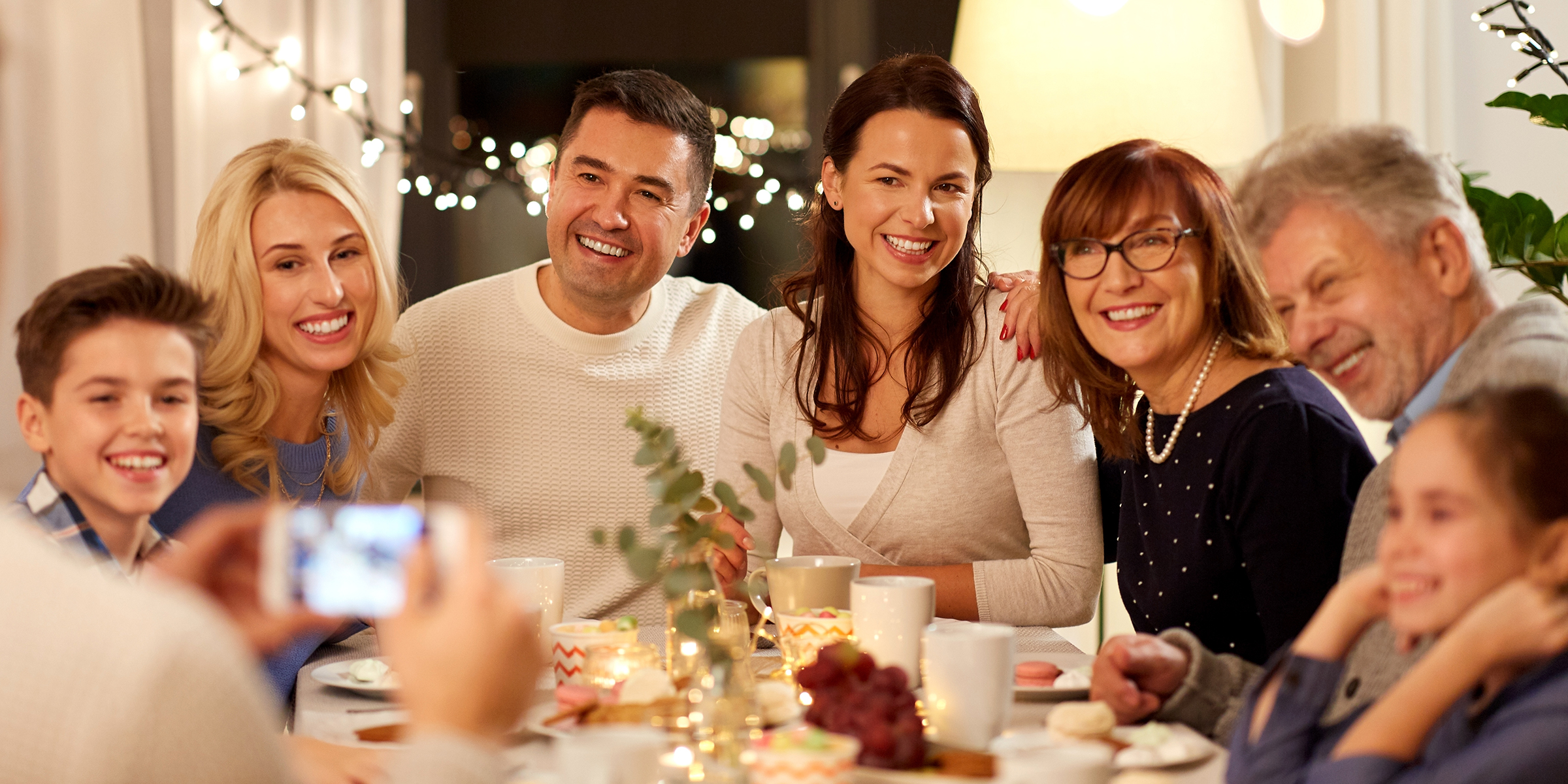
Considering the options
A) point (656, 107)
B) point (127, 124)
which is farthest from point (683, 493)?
point (127, 124)

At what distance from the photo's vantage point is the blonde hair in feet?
6.20

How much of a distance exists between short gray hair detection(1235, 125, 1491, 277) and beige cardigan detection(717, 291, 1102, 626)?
69 centimetres

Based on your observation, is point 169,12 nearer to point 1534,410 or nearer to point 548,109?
point 548,109

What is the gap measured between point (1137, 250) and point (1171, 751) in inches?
28.8

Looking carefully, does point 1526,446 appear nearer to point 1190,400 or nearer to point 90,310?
point 1190,400

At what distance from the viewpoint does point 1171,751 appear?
1088 millimetres

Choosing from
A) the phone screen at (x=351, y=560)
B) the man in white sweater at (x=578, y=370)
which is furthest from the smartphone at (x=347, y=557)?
the man in white sweater at (x=578, y=370)

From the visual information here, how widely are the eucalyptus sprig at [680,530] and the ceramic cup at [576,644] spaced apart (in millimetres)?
212

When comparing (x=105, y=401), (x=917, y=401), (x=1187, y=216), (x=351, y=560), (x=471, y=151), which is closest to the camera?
(x=351, y=560)

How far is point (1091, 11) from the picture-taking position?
242cm

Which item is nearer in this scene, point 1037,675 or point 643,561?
point 643,561

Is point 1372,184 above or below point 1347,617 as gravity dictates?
above

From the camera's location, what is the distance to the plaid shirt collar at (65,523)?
1.37 m

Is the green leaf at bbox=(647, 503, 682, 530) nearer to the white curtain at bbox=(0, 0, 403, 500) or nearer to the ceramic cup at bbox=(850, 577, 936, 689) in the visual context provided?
the ceramic cup at bbox=(850, 577, 936, 689)
